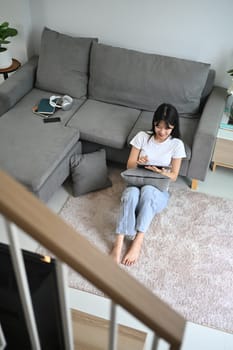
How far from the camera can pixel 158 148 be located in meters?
2.76

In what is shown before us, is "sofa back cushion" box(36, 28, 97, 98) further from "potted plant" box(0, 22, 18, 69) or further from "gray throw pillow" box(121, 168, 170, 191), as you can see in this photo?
"gray throw pillow" box(121, 168, 170, 191)

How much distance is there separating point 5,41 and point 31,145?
3.57ft

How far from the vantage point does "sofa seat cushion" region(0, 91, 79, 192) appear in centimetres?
262

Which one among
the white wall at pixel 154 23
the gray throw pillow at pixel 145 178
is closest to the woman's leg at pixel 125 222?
the gray throw pillow at pixel 145 178

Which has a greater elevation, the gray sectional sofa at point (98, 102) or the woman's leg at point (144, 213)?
the gray sectional sofa at point (98, 102)

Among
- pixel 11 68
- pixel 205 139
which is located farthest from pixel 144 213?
pixel 11 68

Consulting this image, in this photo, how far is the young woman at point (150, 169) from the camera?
262cm

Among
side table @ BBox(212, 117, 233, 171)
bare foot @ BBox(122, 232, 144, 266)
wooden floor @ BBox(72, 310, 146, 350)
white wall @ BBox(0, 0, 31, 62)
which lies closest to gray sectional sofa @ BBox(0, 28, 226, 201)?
side table @ BBox(212, 117, 233, 171)

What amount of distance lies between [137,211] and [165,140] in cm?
53

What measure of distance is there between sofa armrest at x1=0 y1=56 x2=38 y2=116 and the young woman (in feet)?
3.75

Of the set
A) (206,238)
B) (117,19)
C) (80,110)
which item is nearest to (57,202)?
(80,110)

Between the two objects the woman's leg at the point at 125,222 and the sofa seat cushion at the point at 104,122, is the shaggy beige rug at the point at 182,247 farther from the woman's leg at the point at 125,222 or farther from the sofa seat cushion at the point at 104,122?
the sofa seat cushion at the point at 104,122

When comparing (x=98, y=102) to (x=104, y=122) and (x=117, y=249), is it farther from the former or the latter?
(x=117, y=249)

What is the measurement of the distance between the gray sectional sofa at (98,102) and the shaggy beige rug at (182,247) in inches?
9.9
